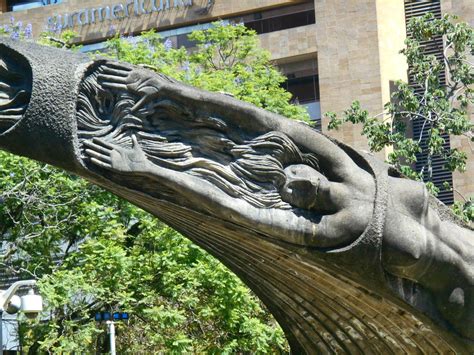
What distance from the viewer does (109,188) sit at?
7715mm

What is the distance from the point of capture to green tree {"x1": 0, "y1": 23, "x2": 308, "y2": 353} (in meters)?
23.4

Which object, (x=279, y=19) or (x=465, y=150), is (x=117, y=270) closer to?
(x=465, y=150)

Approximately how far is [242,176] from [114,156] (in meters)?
0.72

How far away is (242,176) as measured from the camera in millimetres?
7645

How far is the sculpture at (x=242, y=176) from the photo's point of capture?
7.44 meters

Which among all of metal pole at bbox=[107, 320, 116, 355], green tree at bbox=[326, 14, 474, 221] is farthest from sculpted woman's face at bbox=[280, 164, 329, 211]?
metal pole at bbox=[107, 320, 116, 355]

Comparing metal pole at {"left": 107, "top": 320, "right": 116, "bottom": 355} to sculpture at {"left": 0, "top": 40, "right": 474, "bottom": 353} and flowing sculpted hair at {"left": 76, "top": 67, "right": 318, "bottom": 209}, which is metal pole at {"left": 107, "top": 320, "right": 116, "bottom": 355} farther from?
flowing sculpted hair at {"left": 76, "top": 67, "right": 318, "bottom": 209}

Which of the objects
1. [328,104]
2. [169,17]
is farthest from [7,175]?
[169,17]

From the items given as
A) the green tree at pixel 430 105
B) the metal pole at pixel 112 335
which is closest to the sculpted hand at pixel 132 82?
the green tree at pixel 430 105

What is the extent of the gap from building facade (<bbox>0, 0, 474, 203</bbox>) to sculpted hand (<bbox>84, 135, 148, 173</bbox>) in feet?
99.8

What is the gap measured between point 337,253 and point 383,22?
3502 centimetres

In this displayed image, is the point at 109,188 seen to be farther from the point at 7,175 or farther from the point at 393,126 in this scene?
the point at 7,175

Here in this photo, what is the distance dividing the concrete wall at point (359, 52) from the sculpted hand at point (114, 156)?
33.6 meters

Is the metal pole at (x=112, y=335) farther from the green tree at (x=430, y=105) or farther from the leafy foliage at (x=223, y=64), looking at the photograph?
the green tree at (x=430, y=105)
